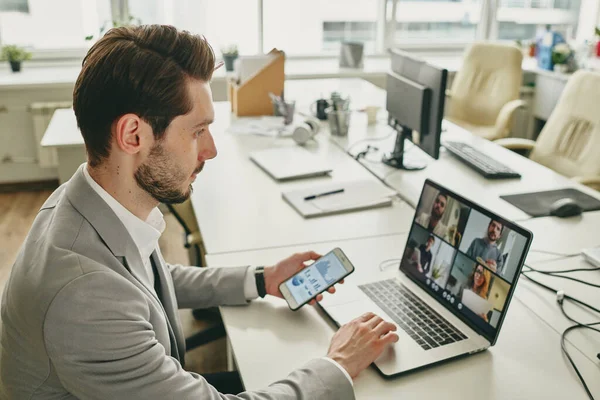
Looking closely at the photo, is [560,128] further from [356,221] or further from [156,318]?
[156,318]

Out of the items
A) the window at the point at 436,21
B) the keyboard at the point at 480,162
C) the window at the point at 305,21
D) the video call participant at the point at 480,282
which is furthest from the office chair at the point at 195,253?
the window at the point at 436,21

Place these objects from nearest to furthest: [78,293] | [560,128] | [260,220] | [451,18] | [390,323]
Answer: [78,293]
[390,323]
[260,220]
[560,128]
[451,18]

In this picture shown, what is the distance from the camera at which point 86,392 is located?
0.94m

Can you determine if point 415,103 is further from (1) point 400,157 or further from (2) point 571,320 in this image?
(2) point 571,320

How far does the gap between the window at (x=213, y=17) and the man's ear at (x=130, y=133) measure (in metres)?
3.46

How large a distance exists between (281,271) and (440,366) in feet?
1.49

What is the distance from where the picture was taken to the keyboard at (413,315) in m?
1.28

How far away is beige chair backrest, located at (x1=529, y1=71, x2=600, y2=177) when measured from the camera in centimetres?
267

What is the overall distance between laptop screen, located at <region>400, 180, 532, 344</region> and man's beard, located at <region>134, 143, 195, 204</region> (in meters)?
0.64

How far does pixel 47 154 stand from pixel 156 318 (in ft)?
10.8

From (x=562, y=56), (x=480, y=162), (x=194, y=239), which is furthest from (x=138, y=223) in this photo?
(x=562, y=56)

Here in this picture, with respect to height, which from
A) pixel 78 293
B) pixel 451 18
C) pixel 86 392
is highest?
pixel 451 18

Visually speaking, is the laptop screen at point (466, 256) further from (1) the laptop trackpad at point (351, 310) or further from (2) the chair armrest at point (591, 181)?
(2) the chair armrest at point (591, 181)

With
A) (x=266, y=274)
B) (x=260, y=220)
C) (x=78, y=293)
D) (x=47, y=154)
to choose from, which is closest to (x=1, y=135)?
(x=47, y=154)
